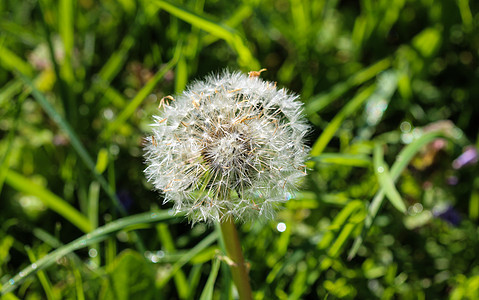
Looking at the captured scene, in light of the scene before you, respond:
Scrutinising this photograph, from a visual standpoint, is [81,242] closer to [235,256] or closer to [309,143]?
[235,256]

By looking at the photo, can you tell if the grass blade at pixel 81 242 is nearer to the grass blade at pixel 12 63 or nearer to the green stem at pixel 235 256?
the green stem at pixel 235 256

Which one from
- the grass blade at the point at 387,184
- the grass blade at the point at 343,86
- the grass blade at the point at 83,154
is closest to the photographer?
the grass blade at the point at 387,184

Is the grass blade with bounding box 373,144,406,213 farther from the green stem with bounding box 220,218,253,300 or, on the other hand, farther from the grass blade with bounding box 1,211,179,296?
the grass blade with bounding box 1,211,179,296

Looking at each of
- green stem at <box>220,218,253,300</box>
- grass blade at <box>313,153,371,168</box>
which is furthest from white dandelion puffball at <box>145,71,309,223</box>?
grass blade at <box>313,153,371,168</box>

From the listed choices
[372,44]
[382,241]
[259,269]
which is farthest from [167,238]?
[372,44]

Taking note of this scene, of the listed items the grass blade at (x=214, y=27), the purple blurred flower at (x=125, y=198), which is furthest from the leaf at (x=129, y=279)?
the grass blade at (x=214, y=27)

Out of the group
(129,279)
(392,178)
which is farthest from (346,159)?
(129,279)

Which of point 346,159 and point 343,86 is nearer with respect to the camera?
point 346,159
